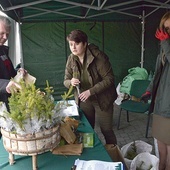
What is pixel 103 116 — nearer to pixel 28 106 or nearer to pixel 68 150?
pixel 68 150

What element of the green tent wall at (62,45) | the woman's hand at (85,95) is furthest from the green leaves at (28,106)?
the green tent wall at (62,45)

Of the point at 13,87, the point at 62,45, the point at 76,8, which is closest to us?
the point at 13,87

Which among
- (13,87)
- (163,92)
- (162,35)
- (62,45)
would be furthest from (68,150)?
(62,45)

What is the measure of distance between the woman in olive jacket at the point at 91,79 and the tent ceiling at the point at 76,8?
1.29 m

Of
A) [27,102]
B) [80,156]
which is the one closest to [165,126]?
[80,156]

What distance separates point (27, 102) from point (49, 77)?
4.10 meters

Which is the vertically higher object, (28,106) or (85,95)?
(28,106)

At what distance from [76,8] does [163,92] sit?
2.77m

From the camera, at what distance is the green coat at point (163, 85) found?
1657 mm

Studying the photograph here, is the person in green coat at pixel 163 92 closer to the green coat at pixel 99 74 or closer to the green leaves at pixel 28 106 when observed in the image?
the green coat at pixel 99 74

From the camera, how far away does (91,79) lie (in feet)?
6.72

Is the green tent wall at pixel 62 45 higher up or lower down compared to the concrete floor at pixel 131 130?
higher up

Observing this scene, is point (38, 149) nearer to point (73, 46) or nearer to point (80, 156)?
point (80, 156)

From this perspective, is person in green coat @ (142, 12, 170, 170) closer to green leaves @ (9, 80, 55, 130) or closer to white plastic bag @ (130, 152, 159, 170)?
white plastic bag @ (130, 152, 159, 170)
